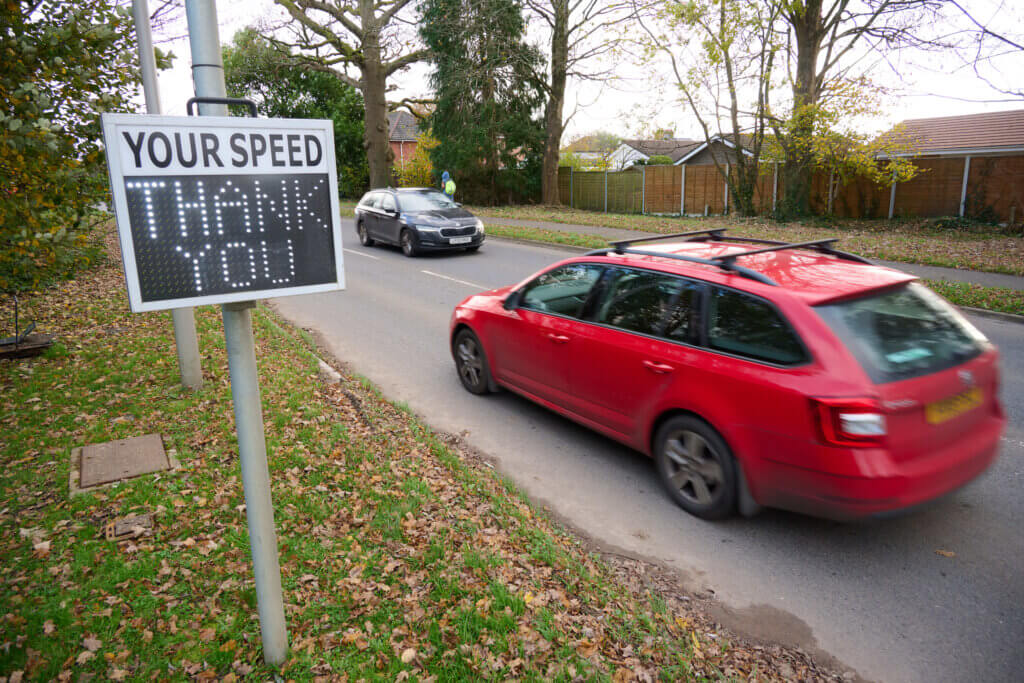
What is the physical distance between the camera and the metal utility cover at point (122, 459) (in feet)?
15.4


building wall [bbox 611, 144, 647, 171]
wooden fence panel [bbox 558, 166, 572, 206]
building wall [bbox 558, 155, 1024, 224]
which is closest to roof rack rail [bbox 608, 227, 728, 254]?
building wall [bbox 558, 155, 1024, 224]

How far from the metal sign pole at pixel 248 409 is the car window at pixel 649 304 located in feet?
9.50

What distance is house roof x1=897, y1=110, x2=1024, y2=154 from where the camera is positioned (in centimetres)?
2337

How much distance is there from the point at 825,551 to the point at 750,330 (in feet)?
4.75

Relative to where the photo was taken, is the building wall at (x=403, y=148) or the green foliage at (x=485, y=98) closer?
the green foliage at (x=485, y=98)

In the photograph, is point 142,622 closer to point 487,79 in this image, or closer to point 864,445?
point 864,445

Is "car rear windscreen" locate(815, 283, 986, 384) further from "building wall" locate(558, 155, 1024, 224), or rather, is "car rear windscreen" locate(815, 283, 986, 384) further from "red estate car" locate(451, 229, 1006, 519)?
"building wall" locate(558, 155, 1024, 224)

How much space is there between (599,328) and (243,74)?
146 ft

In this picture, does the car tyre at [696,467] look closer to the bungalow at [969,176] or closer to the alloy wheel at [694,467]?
the alloy wheel at [694,467]

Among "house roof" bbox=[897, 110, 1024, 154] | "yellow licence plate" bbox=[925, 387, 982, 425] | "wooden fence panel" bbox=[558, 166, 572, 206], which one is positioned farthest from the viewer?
"wooden fence panel" bbox=[558, 166, 572, 206]

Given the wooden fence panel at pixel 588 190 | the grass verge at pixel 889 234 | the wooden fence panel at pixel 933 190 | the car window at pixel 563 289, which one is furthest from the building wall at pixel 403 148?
the car window at pixel 563 289

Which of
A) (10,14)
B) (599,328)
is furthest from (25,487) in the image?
(599,328)

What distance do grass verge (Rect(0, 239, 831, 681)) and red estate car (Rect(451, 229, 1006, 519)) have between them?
96 centimetres

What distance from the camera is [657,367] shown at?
454 centimetres
